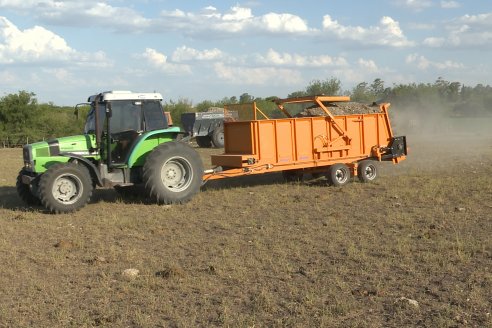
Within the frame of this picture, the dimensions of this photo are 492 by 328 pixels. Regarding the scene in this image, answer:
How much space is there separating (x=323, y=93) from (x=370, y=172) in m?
23.6

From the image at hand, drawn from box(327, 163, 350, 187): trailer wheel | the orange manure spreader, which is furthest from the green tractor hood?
box(327, 163, 350, 187): trailer wheel

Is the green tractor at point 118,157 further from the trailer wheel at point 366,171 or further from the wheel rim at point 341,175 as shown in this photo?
the trailer wheel at point 366,171

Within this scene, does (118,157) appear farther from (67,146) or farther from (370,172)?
(370,172)

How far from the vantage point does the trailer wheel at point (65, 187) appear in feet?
30.5

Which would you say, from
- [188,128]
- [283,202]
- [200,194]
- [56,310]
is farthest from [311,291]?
[188,128]

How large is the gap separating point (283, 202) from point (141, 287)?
4899mm

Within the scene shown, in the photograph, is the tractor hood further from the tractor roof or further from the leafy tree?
the leafy tree

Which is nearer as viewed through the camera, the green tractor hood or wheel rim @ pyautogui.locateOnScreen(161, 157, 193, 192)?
the green tractor hood

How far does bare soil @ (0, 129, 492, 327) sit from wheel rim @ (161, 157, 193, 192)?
0.47 m

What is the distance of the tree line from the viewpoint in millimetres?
33500

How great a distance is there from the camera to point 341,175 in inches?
468

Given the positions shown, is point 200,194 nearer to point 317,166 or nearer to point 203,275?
point 317,166

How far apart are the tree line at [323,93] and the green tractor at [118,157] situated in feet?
63.0

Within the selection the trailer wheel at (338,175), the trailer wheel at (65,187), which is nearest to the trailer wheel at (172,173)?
the trailer wheel at (65,187)
